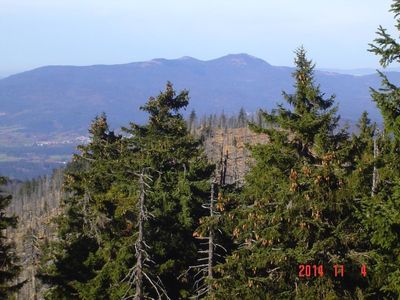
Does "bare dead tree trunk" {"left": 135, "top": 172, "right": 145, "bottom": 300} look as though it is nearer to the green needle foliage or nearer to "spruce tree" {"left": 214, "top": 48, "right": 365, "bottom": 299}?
the green needle foliage

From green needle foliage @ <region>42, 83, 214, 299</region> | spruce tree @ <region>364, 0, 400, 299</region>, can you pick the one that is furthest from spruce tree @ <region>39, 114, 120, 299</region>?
spruce tree @ <region>364, 0, 400, 299</region>

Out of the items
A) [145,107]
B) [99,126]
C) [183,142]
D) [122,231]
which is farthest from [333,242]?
[99,126]

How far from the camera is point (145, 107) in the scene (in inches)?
1200

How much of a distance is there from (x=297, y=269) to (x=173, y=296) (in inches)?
400

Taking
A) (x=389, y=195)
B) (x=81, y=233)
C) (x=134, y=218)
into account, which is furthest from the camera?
(x=81, y=233)

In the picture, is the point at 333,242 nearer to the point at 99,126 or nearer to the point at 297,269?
the point at 297,269

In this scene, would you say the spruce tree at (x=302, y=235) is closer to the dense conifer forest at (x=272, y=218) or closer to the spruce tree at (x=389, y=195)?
the dense conifer forest at (x=272, y=218)

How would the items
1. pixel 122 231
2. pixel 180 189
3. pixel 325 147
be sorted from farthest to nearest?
pixel 180 189 < pixel 122 231 < pixel 325 147

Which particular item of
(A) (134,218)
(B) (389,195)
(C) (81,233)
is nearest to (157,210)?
(A) (134,218)
